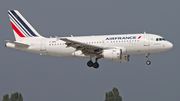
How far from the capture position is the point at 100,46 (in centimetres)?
5950

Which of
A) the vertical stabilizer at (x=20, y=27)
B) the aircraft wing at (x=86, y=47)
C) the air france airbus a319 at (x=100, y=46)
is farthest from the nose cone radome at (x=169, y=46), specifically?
the vertical stabilizer at (x=20, y=27)

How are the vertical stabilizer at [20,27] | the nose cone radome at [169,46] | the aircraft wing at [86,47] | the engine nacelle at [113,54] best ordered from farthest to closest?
the vertical stabilizer at [20,27] → the nose cone radome at [169,46] → the engine nacelle at [113,54] → the aircraft wing at [86,47]

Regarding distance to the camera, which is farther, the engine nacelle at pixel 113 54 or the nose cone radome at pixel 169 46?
the nose cone radome at pixel 169 46

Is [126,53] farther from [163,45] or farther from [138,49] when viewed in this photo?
[163,45]

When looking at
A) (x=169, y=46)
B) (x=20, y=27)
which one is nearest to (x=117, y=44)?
(x=169, y=46)

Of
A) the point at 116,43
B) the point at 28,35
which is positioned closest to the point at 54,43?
the point at 28,35

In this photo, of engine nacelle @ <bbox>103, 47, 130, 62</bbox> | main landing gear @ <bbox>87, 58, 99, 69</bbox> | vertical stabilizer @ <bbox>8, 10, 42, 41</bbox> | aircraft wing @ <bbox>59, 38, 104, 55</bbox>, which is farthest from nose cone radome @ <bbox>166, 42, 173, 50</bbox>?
vertical stabilizer @ <bbox>8, 10, 42, 41</bbox>

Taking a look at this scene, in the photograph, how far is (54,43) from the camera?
6159 cm

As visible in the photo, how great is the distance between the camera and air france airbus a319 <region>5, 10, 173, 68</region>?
58287mm

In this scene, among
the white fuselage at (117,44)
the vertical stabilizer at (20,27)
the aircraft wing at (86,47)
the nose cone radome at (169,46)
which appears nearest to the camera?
the aircraft wing at (86,47)

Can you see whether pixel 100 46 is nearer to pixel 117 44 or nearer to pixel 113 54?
pixel 117 44

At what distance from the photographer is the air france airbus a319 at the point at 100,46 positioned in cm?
5829

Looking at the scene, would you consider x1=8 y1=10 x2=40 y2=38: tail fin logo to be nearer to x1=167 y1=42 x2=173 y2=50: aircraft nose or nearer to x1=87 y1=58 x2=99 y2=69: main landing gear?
x1=87 y1=58 x2=99 y2=69: main landing gear

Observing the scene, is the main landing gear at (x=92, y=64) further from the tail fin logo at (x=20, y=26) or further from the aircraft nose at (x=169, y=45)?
the aircraft nose at (x=169, y=45)
